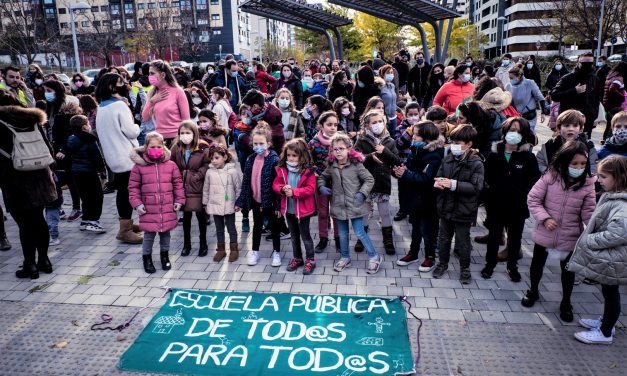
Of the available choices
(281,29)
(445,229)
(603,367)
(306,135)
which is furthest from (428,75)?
(281,29)

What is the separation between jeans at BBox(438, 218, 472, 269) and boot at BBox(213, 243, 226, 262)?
2673 mm

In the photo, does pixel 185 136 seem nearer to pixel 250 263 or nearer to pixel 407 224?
pixel 250 263

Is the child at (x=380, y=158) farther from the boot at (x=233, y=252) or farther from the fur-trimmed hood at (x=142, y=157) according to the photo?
the fur-trimmed hood at (x=142, y=157)

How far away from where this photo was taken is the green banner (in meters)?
3.75

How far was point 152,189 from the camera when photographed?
545 centimetres

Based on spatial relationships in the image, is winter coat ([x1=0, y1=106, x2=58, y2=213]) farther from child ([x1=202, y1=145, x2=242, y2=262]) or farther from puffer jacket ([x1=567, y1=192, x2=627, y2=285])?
puffer jacket ([x1=567, y1=192, x2=627, y2=285])

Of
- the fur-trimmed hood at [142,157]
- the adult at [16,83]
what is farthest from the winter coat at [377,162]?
the adult at [16,83]

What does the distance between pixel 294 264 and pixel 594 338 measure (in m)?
3.07

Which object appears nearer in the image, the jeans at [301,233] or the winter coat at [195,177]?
the jeans at [301,233]

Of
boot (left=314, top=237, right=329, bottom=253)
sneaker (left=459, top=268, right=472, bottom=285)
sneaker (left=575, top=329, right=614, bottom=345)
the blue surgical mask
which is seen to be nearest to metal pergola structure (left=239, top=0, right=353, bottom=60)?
boot (left=314, top=237, right=329, bottom=253)

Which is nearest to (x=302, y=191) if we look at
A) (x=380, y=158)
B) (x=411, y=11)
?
(x=380, y=158)

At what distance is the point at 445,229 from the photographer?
204 inches

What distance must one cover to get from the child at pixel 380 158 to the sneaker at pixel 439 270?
29.1 inches

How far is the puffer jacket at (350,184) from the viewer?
5277 mm
